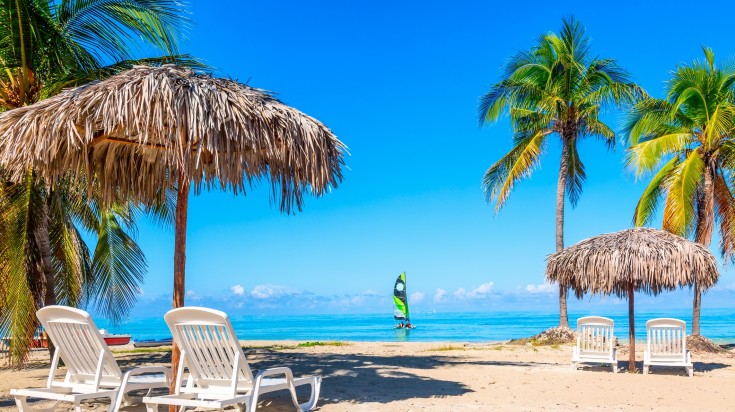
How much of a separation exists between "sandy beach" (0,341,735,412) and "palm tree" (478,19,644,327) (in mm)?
6268

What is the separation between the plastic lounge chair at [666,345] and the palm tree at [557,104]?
6078mm

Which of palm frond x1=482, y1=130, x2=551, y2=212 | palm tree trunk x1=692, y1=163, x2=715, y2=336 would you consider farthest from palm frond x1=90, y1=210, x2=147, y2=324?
palm tree trunk x1=692, y1=163, x2=715, y2=336

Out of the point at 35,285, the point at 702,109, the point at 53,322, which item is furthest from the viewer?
the point at 702,109

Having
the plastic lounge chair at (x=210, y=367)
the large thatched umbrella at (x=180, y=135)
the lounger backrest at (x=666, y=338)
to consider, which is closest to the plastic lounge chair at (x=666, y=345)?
the lounger backrest at (x=666, y=338)

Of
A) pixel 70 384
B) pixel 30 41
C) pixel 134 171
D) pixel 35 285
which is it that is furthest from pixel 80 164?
pixel 35 285

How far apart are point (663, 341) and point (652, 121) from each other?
297 inches

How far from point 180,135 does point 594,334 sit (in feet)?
23.0

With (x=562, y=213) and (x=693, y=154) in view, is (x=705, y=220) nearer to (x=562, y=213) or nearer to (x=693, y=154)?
(x=693, y=154)

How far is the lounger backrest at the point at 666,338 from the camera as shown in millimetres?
9680

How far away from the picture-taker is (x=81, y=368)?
5.44 metres

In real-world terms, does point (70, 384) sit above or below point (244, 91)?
below

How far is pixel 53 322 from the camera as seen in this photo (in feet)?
17.4

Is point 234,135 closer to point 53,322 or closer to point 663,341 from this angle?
point 53,322

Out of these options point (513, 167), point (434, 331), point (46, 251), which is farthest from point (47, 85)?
point (434, 331)
